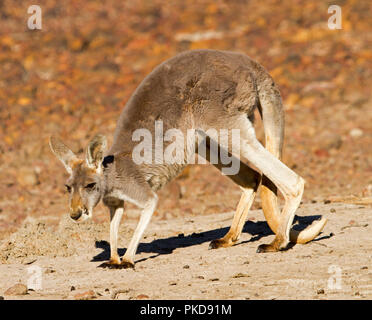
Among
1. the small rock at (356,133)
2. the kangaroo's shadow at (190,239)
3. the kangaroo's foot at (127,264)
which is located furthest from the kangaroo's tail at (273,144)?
the small rock at (356,133)

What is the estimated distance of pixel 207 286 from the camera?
14.8 feet

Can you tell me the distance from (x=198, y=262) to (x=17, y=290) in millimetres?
1494

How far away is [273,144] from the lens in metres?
5.77

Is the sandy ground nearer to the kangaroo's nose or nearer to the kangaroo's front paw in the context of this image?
the kangaroo's front paw

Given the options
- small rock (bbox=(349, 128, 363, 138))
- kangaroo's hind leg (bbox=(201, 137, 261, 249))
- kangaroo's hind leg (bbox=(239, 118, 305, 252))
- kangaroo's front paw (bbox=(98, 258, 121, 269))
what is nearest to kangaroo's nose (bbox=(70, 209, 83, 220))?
kangaroo's front paw (bbox=(98, 258, 121, 269))

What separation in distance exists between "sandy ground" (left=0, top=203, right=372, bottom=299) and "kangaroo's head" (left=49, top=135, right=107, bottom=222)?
0.53m

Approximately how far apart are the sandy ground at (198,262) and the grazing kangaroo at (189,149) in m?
0.26

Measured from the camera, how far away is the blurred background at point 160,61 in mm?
9781

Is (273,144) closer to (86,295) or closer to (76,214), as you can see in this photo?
(76,214)

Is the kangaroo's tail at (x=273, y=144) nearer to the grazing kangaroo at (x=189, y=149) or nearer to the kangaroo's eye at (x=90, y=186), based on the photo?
the grazing kangaroo at (x=189, y=149)

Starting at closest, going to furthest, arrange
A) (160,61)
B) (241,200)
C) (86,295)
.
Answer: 1. (86,295)
2. (241,200)
3. (160,61)

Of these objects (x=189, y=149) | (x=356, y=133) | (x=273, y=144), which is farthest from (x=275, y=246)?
(x=356, y=133)

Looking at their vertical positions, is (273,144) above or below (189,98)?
below

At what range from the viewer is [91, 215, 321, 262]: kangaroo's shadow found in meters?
6.04
